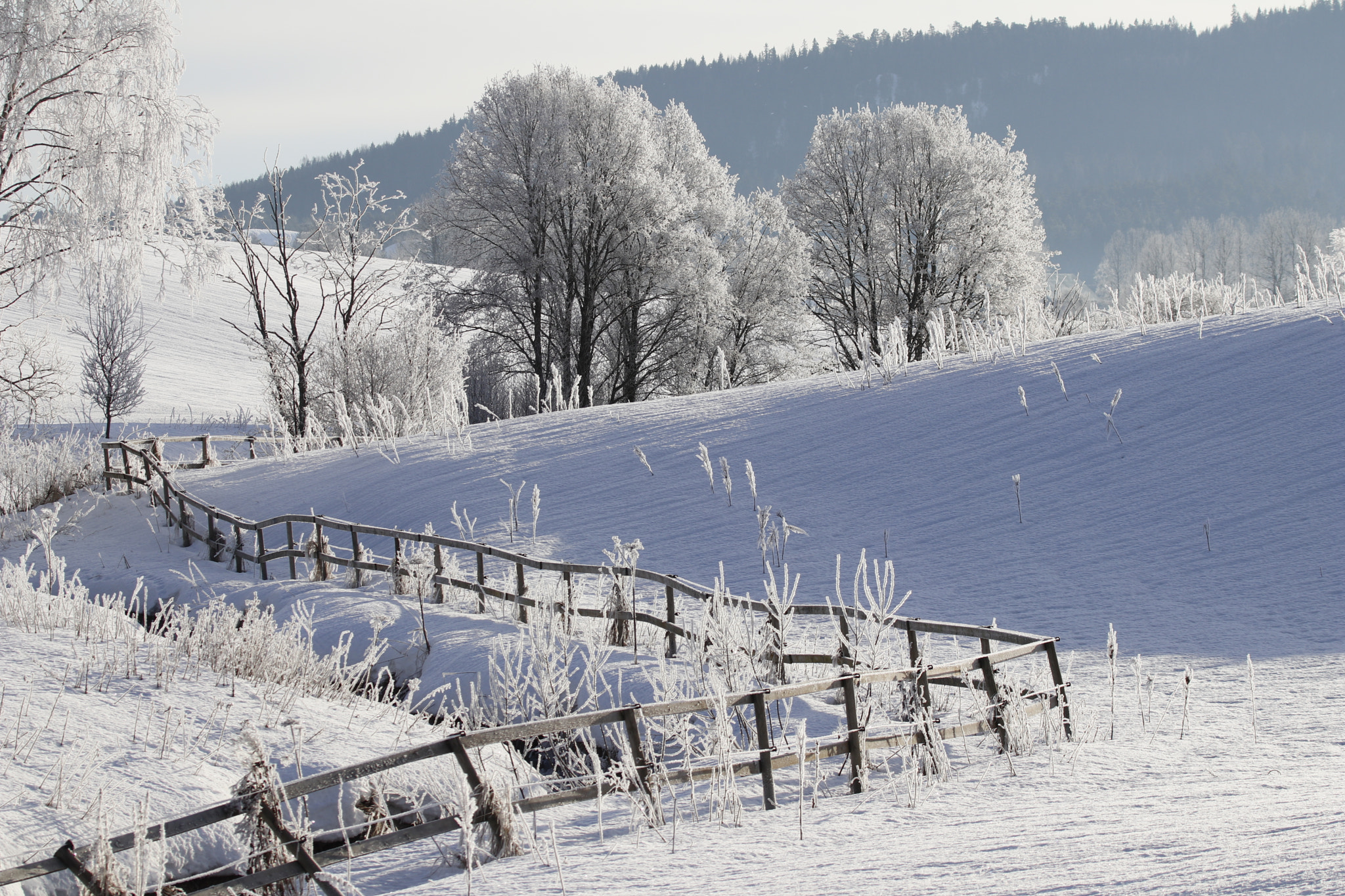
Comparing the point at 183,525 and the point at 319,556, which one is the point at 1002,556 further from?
the point at 183,525

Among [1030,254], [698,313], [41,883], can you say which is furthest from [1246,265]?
[41,883]

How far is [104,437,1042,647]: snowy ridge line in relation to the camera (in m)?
6.01

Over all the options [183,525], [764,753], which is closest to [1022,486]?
[764,753]

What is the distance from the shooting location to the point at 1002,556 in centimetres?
884

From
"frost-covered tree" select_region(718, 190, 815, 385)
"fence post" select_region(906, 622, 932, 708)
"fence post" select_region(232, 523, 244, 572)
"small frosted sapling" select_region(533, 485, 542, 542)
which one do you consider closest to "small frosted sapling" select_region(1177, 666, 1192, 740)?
"fence post" select_region(906, 622, 932, 708)

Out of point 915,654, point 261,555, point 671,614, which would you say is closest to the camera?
point 915,654

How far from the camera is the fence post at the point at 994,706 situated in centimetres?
496

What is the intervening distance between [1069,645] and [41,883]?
Answer: 621 cm

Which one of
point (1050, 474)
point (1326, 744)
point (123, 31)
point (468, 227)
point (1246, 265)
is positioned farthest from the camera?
point (1246, 265)

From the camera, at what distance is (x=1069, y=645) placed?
691 cm

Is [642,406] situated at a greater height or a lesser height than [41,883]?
greater

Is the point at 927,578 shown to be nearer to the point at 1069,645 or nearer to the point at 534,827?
the point at 1069,645

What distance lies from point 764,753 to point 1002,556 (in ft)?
17.3

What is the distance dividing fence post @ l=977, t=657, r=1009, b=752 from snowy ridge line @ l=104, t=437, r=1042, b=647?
0.86 feet
